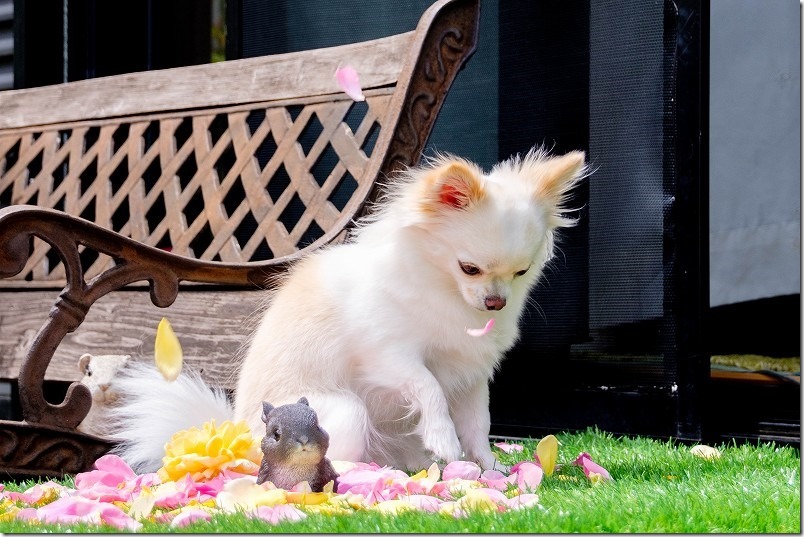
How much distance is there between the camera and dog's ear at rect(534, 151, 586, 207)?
231 centimetres

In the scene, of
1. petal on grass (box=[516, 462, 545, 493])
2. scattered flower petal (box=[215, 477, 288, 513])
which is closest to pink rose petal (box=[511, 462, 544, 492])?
petal on grass (box=[516, 462, 545, 493])

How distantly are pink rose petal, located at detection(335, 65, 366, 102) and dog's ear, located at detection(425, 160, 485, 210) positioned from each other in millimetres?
876

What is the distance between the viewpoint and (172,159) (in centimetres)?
354

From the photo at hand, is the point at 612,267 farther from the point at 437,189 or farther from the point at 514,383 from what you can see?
the point at 437,189

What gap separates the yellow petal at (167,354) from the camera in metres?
2.43

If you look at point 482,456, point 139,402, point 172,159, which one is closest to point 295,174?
point 172,159

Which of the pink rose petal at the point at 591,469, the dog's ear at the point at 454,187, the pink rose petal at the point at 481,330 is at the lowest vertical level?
the pink rose petal at the point at 591,469

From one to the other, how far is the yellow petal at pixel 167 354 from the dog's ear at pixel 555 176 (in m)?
1.05

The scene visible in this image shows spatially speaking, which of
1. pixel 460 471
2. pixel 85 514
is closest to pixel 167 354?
pixel 85 514

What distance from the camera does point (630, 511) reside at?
1.77 metres

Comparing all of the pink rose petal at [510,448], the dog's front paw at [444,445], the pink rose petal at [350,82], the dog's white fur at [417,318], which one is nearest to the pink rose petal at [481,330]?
the dog's white fur at [417,318]

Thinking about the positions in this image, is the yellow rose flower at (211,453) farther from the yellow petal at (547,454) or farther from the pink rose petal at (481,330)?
the yellow petal at (547,454)

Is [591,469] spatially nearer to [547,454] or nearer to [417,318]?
[547,454]

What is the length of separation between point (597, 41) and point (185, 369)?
6.15 ft
